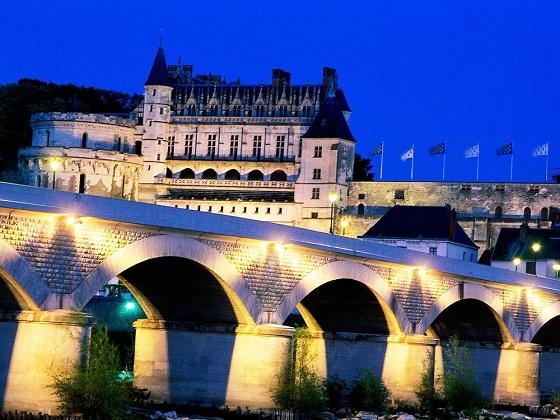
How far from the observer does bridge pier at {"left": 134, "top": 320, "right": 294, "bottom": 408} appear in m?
38.0

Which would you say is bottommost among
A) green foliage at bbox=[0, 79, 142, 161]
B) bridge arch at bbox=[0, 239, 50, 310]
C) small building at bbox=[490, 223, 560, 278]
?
bridge arch at bbox=[0, 239, 50, 310]

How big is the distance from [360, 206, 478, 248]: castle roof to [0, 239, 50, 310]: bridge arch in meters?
58.6

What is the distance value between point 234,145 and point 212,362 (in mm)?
83894

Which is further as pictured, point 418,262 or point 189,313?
point 418,262

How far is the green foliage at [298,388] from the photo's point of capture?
1490 inches

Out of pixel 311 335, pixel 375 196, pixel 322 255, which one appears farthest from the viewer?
pixel 375 196

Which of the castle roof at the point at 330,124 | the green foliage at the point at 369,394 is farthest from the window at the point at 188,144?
the green foliage at the point at 369,394

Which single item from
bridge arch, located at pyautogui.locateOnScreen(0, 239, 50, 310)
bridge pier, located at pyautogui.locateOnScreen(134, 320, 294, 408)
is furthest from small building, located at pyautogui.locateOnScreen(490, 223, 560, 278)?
bridge arch, located at pyautogui.locateOnScreen(0, 239, 50, 310)

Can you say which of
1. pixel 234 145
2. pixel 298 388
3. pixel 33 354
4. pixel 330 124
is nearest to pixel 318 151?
pixel 330 124

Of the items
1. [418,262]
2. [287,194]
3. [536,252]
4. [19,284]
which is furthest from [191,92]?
[19,284]

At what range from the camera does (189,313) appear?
128 ft

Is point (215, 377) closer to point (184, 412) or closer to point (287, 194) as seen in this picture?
point (184, 412)

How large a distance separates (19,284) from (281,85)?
94.8 meters

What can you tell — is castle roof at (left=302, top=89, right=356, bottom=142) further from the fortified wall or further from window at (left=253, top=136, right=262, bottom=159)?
window at (left=253, top=136, right=262, bottom=159)
